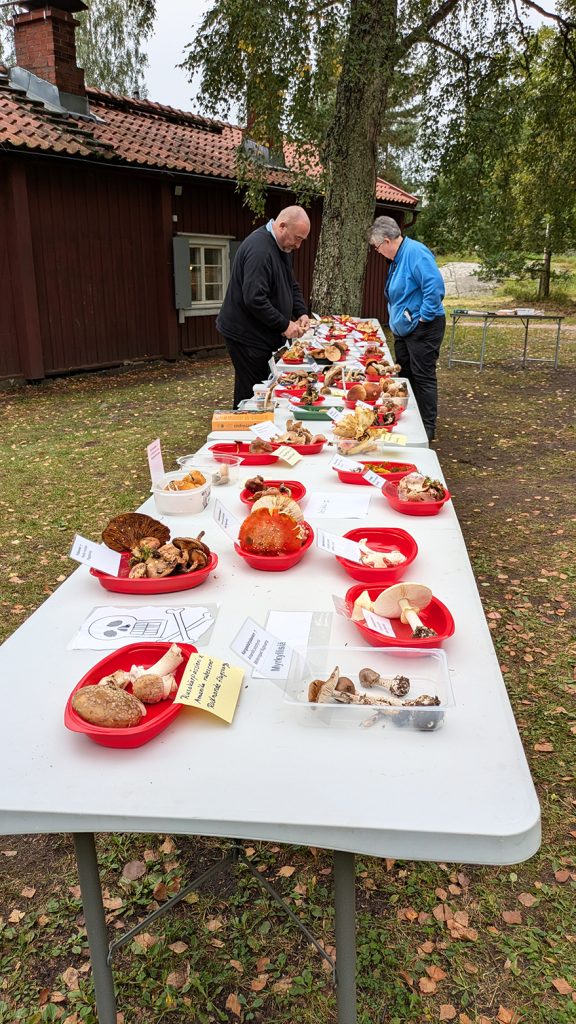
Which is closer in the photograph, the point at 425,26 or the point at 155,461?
the point at 155,461

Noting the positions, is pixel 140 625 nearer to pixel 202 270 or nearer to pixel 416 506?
pixel 416 506

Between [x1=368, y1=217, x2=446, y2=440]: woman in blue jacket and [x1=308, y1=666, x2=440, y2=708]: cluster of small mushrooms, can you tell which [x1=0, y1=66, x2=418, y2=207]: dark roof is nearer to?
[x1=368, y1=217, x2=446, y2=440]: woman in blue jacket

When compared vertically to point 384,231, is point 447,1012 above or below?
below

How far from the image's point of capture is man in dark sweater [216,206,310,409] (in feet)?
14.7

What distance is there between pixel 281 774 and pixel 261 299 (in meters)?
3.82

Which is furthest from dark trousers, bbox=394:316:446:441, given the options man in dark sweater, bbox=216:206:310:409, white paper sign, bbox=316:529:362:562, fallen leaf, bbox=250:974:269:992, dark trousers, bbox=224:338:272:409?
fallen leaf, bbox=250:974:269:992

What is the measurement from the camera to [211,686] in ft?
4.05

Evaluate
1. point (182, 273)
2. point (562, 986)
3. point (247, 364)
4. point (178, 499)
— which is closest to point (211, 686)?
point (178, 499)

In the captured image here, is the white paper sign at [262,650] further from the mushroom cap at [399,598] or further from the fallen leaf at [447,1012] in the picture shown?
the fallen leaf at [447,1012]

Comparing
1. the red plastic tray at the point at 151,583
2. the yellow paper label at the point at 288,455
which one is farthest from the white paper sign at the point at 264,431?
the red plastic tray at the point at 151,583

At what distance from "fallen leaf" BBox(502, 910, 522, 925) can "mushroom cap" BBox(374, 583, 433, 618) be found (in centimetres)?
109

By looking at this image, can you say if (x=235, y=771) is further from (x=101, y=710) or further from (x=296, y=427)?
(x=296, y=427)

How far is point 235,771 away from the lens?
3.59 ft

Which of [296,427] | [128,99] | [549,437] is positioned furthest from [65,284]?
[296,427]
